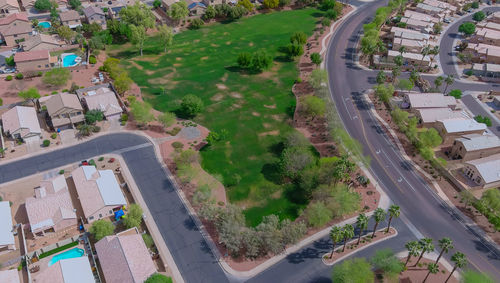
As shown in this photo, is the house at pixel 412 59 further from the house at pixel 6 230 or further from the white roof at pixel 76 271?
the house at pixel 6 230

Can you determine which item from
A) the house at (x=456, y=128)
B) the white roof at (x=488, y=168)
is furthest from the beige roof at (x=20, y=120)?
the white roof at (x=488, y=168)

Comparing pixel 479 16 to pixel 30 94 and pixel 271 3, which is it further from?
pixel 30 94

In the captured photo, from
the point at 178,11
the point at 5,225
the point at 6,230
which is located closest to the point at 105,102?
the point at 5,225

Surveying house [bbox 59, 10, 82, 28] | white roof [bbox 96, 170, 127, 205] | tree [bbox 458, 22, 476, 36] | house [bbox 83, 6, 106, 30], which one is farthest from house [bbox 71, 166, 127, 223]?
tree [bbox 458, 22, 476, 36]

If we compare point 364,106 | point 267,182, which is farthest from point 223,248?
point 364,106

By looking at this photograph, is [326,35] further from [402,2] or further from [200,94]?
[200,94]
